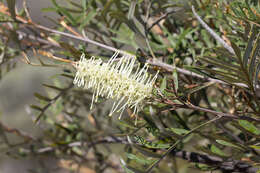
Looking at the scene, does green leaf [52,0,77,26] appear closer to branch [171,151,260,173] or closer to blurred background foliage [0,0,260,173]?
blurred background foliage [0,0,260,173]

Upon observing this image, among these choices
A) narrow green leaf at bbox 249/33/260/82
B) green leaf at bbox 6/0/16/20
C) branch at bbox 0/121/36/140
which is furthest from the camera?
branch at bbox 0/121/36/140

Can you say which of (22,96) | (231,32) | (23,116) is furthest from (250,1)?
(22,96)

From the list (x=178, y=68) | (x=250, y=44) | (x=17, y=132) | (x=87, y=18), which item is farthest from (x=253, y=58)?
(x=17, y=132)

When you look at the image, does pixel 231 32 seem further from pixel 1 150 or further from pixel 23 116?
pixel 23 116

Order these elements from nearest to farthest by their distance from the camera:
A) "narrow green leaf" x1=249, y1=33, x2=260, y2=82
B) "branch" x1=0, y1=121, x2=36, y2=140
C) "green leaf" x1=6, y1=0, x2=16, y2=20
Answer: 1. "narrow green leaf" x1=249, y1=33, x2=260, y2=82
2. "green leaf" x1=6, y1=0, x2=16, y2=20
3. "branch" x1=0, y1=121, x2=36, y2=140

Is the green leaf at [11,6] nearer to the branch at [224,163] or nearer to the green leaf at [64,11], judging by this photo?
the green leaf at [64,11]

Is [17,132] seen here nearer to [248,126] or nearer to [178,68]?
[178,68]

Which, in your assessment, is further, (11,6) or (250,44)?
(11,6)

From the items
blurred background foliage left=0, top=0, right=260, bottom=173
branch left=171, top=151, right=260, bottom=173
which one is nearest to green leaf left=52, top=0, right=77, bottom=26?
blurred background foliage left=0, top=0, right=260, bottom=173

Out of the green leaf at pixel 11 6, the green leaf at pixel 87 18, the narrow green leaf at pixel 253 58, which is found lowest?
the narrow green leaf at pixel 253 58

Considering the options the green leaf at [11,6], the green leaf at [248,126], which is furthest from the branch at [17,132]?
the green leaf at [248,126]

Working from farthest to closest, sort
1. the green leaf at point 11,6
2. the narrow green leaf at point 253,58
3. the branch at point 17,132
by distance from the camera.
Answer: the branch at point 17,132
the green leaf at point 11,6
the narrow green leaf at point 253,58

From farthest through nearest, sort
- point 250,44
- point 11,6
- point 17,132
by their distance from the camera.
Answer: point 17,132 → point 11,6 → point 250,44

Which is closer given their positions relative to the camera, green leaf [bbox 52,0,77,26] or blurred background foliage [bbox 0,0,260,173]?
blurred background foliage [bbox 0,0,260,173]
